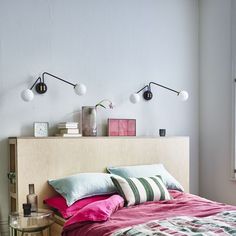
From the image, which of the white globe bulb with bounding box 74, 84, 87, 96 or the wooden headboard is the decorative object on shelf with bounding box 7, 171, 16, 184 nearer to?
the wooden headboard

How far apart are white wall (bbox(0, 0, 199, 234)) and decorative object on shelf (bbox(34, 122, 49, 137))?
0.25 ft

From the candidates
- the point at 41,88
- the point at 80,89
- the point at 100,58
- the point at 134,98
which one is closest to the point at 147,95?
the point at 134,98

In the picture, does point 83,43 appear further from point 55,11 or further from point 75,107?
point 75,107

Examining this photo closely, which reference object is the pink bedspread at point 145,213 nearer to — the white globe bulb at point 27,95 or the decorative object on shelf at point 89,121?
the decorative object on shelf at point 89,121

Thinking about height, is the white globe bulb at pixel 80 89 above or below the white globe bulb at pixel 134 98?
above

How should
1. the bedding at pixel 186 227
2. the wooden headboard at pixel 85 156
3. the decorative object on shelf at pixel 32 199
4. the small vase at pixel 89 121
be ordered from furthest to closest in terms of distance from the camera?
the small vase at pixel 89 121, the wooden headboard at pixel 85 156, the decorative object on shelf at pixel 32 199, the bedding at pixel 186 227

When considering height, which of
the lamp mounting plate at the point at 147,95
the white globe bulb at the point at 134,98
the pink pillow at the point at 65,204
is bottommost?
the pink pillow at the point at 65,204

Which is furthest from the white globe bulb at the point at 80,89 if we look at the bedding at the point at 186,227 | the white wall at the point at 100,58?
the bedding at the point at 186,227

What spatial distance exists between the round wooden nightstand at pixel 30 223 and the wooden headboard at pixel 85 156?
0.29 m

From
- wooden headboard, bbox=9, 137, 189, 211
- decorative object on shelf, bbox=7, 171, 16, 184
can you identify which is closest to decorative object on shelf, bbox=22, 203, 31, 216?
wooden headboard, bbox=9, 137, 189, 211

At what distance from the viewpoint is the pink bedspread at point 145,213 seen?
254 cm

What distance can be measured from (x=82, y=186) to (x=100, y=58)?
142 cm

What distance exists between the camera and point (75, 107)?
3.81 metres

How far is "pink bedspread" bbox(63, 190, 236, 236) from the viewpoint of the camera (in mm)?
2542
